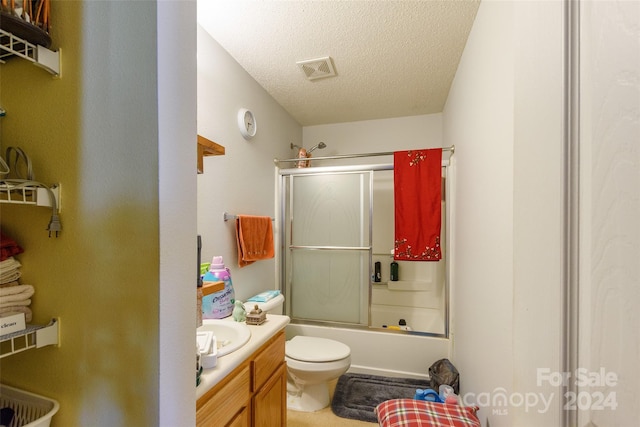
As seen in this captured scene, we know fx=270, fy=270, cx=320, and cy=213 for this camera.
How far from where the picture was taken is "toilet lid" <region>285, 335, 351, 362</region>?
1807 millimetres

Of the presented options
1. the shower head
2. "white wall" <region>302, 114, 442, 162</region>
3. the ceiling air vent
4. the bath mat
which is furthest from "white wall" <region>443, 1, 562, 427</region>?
the shower head

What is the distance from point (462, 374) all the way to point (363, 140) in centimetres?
228

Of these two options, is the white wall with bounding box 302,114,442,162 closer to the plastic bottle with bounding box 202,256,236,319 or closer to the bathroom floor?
the plastic bottle with bounding box 202,256,236,319

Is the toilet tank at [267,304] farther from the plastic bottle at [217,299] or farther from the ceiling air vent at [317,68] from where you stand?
the ceiling air vent at [317,68]

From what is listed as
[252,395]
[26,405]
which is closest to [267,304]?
[252,395]

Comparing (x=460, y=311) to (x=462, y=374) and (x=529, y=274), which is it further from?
(x=529, y=274)

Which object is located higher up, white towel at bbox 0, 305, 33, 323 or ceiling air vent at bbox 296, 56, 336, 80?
ceiling air vent at bbox 296, 56, 336, 80

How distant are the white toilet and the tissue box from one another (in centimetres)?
118

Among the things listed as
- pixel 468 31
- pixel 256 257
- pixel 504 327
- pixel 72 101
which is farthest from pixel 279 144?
pixel 504 327

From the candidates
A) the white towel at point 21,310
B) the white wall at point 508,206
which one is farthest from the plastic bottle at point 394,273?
the white towel at point 21,310

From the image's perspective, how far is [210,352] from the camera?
3.05 ft

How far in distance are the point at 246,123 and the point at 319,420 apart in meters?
2.12

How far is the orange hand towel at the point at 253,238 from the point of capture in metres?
1.84

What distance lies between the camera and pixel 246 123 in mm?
1991
